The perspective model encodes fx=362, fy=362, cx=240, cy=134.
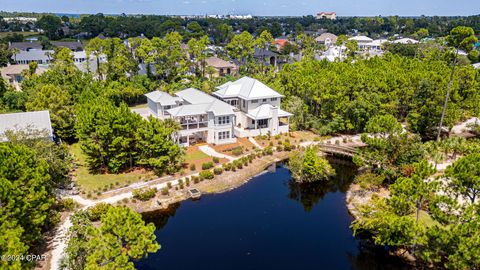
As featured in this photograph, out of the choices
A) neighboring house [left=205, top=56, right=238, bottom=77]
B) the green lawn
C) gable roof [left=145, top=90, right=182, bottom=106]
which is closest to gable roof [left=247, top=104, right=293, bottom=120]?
the green lawn

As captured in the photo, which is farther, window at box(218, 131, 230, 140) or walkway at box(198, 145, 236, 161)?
window at box(218, 131, 230, 140)

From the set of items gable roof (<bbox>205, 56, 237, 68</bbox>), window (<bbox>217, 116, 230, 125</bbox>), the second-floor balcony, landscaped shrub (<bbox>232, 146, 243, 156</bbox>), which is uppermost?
gable roof (<bbox>205, 56, 237, 68</bbox>)

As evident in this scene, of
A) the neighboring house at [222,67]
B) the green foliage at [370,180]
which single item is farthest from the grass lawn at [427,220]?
the neighboring house at [222,67]

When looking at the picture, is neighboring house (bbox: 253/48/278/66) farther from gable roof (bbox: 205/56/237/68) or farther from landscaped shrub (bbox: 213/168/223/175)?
landscaped shrub (bbox: 213/168/223/175)

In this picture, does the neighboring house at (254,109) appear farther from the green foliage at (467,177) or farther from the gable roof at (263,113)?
the green foliage at (467,177)

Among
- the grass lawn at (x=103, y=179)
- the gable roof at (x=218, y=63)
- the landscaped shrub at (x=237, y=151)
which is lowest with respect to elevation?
the grass lawn at (x=103, y=179)

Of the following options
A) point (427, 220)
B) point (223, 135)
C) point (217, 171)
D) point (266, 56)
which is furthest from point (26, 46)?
point (427, 220)
